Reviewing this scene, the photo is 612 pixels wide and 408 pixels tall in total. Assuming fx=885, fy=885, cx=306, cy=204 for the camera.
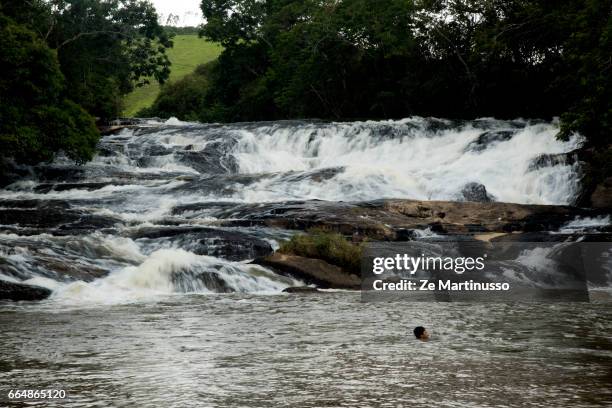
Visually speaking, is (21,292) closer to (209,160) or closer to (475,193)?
(475,193)

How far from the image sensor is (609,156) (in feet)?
73.4

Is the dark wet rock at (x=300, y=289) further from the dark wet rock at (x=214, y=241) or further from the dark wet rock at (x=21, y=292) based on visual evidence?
the dark wet rock at (x=21, y=292)

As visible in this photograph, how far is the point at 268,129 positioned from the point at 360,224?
19.7 metres

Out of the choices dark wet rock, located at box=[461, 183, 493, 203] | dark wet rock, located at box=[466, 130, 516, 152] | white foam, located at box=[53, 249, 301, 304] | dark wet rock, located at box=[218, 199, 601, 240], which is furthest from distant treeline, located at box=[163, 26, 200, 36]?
white foam, located at box=[53, 249, 301, 304]

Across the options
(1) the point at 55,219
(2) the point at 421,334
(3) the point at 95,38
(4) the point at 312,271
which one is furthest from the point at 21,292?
(3) the point at 95,38

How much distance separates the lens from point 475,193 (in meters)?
25.2

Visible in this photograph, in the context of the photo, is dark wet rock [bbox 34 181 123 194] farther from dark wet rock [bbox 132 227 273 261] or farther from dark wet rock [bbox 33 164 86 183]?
dark wet rock [bbox 132 227 273 261]

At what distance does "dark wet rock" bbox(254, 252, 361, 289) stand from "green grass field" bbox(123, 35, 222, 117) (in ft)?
225

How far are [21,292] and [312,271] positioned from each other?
188 inches

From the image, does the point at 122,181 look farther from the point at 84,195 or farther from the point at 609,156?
the point at 609,156

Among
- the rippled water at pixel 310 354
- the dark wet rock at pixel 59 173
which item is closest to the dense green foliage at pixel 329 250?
the rippled water at pixel 310 354

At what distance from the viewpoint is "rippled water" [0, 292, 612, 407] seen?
6.70 m

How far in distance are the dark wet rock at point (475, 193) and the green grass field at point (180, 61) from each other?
6062 centimetres

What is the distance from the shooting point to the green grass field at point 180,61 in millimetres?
86938
